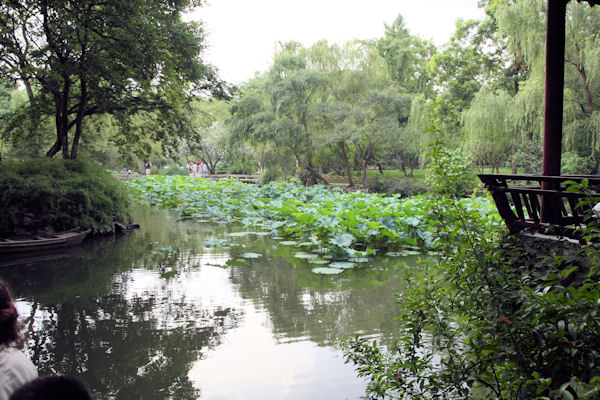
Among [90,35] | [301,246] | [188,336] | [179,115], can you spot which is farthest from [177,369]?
[179,115]

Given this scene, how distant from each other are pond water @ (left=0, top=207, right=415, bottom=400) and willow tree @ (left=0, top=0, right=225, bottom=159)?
437 centimetres

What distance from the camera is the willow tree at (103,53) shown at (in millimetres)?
9055

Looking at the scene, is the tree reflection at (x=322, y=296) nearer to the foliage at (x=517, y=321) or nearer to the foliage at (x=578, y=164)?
the foliage at (x=517, y=321)

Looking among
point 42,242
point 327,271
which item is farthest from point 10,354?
point 42,242

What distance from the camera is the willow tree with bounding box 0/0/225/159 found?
9.05 meters

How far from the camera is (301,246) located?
942 cm

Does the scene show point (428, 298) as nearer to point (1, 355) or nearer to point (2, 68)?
point (1, 355)

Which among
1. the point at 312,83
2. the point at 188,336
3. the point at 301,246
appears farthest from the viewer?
the point at 312,83

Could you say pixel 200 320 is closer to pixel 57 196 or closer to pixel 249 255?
pixel 249 255

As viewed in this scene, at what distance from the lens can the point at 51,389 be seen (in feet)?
4.17

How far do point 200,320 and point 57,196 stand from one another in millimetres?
6322

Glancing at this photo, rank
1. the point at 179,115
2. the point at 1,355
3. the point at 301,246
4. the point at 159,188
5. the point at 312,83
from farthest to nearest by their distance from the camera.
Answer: the point at 159,188
the point at 312,83
the point at 179,115
the point at 301,246
the point at 1,355

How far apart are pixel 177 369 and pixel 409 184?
19791 mm

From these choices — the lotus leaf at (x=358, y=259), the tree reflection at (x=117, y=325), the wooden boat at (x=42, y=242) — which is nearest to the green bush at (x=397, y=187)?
the lotus leaf at (x=358, y=259)
